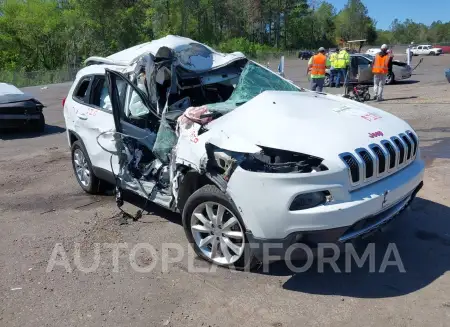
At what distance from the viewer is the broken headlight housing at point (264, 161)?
354 cm

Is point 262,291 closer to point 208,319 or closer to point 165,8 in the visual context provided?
point 208,319

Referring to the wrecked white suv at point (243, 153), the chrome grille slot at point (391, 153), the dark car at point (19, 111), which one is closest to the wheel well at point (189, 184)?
the wrecked white suv at point (243, 153)

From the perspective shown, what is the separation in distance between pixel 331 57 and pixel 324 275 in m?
16.8

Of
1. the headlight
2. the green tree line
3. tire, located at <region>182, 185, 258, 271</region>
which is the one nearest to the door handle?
tire, located at <region>182, 185, 258, 271</region>

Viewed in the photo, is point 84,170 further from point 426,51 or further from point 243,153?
point 426,51

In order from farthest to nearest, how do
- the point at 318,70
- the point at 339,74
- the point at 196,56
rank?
1. the point at 339,74
2. the point at 318,70
3. the point at 196,56

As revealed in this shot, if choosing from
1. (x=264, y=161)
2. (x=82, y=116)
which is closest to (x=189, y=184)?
(x=264, y=161)

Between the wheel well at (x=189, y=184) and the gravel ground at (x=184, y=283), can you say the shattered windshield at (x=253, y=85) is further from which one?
the gravel ground at (x=184, y=283)

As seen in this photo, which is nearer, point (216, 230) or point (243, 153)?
point (243, 153)

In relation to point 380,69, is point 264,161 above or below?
above

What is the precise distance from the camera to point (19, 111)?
11992 mm

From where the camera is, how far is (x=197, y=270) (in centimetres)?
418

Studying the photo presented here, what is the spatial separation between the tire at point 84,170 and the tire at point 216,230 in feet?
7.95

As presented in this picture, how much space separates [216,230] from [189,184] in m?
0.53
